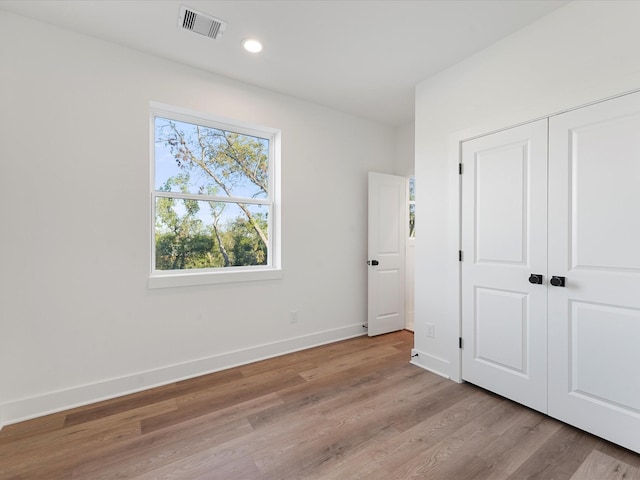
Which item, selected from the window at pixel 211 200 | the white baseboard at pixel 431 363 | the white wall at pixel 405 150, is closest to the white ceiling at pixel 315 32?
the window at pixel 211 200

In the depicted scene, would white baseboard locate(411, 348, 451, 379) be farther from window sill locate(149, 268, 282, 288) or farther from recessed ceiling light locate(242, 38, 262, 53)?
recessed ceiling light locate(242, 38, 262, 53)

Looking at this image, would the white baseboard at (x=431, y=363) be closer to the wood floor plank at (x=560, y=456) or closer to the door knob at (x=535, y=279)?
the wood floor plank at (x=560, y=456)

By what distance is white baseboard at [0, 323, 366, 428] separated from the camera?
212 centimetres

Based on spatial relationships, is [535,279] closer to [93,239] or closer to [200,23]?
[200,23]

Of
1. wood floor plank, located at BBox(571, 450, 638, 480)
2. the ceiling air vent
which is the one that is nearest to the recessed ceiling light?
the ceiling air vent

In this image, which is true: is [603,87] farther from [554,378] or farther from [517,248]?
[554,378]

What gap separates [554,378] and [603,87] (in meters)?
1.90

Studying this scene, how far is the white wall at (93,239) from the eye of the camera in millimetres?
2113

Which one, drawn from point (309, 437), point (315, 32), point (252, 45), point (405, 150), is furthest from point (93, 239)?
point (405, 150)

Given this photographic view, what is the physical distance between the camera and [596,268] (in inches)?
74.4

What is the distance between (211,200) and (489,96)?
2.63 metres

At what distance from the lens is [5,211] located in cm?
208

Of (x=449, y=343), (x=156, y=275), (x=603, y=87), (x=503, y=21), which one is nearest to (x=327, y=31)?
(x=503, y=21)

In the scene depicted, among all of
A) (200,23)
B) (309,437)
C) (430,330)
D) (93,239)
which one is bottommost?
(309,437)
